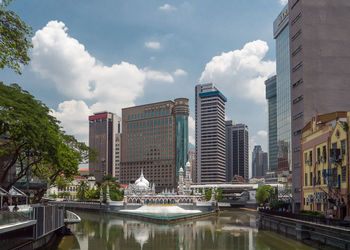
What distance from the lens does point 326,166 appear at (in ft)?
186

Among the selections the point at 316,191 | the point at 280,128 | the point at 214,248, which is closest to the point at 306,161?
the point at 316,191

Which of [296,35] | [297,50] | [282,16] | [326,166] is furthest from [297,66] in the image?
[282,16]

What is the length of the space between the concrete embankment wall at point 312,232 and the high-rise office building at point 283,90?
5915 cm

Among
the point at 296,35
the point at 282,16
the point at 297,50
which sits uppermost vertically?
the point at 282,16

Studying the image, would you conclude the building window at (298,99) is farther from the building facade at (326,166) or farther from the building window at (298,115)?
the building facade at (326,166)

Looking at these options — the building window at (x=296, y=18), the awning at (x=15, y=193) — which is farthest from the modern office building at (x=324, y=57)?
the awning at (x=15, y=193)

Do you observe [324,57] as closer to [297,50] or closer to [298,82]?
[297,50]

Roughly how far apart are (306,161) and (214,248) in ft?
96.5

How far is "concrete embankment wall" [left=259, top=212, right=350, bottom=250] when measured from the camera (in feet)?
122

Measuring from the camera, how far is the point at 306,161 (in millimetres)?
66562

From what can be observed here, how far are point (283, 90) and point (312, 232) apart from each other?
81.8 m

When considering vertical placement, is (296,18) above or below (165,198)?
above

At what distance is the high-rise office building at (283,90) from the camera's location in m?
121

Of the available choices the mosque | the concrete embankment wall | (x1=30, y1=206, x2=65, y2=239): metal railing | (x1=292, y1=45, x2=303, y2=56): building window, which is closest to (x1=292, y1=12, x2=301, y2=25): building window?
(x1=292, y1=45, x2=303, y2=56): building window
